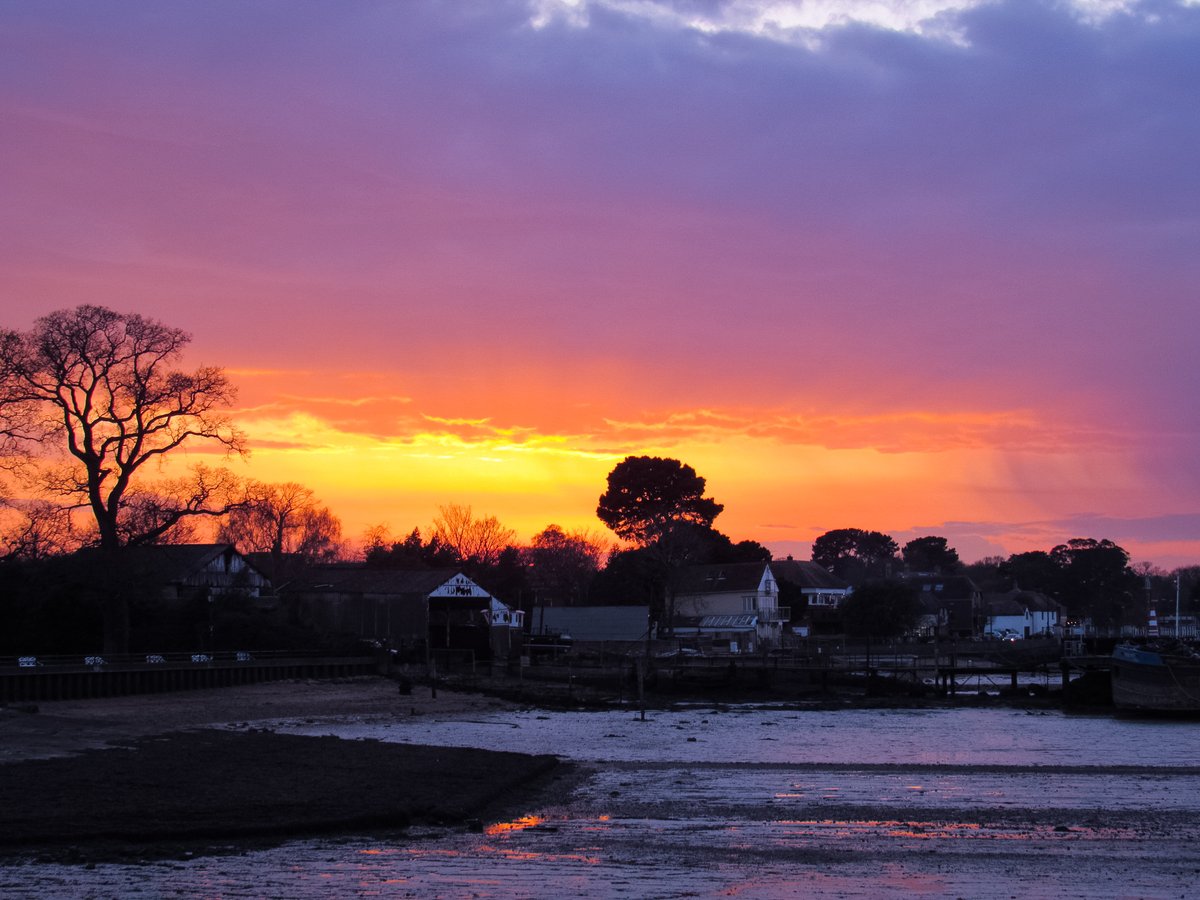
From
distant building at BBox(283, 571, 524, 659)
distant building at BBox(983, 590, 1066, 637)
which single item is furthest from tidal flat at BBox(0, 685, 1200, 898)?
distant building at BBox(983, 590, 1066, 637)

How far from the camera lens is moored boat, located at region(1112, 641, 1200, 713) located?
166 ft

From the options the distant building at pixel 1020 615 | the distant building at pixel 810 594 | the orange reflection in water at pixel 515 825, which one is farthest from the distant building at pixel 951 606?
the orange reflection in water at pixel 515 825

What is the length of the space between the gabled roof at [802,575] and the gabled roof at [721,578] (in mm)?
9436

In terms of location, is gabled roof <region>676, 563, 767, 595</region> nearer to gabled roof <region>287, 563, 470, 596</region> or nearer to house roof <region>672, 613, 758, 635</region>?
house roof <region>672, 613, 758, 635</region>

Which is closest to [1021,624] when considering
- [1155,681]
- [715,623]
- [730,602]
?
[730,602]

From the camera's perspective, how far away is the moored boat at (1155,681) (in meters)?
50.6

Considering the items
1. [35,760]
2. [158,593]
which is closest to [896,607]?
[158,593]

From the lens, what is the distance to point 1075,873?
15.0 metres

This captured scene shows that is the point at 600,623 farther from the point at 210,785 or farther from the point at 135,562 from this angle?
the point at 210,785

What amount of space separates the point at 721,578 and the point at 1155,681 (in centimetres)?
5373

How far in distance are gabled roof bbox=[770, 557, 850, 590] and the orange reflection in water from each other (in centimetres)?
9367

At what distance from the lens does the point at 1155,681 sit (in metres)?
51.3

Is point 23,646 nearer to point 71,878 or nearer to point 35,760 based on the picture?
point 35,760

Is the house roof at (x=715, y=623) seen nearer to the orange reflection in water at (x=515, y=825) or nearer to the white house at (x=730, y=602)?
the white house at (x=730, y=602)
